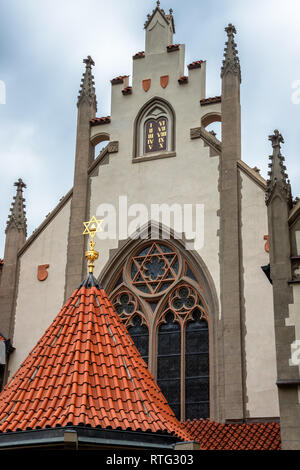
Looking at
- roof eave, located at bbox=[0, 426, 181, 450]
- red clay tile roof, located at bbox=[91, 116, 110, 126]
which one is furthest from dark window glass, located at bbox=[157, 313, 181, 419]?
roof eave, located at bbox=[0, 426, 181, 450]

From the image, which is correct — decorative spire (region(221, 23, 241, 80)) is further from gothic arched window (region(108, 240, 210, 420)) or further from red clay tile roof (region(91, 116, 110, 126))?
gothic arched window (region(108, 240, 210, 420))

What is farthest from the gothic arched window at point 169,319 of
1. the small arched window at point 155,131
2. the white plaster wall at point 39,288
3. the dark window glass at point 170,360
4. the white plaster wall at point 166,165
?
the small arched window at point 155,131

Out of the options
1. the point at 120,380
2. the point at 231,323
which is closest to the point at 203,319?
the point at 231,323

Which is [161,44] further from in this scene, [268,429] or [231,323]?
[268,429]

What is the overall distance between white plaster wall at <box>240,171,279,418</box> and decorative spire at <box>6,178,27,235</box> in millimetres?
6608

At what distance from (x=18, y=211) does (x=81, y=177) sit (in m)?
2.11

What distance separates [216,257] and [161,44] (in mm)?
7476

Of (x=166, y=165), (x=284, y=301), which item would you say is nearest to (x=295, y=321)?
(x=284, y=301)

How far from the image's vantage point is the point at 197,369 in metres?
18.0

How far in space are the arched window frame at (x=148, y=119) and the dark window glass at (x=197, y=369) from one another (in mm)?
4858

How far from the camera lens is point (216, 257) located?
1856 cm

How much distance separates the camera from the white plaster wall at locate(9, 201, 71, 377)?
19.7 m

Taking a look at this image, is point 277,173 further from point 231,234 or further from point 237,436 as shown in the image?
point 237,436

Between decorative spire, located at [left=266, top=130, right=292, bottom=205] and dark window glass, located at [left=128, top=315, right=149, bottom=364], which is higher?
decorative spire, located at [left=266, top=130, right=292, bottom=205]
